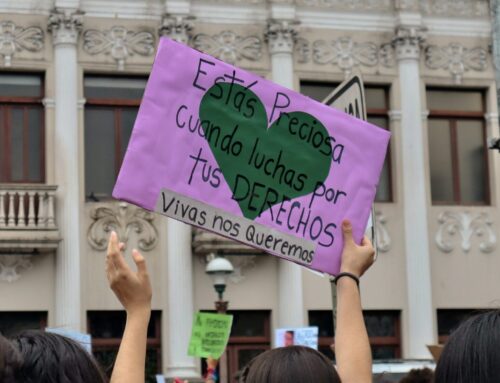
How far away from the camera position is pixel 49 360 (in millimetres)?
3139

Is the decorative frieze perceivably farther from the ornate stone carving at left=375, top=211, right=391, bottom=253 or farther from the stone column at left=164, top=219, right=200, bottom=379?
the stone column at left=164, top=219, right=200, bottom=379

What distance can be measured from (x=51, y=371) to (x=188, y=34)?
20425 mm

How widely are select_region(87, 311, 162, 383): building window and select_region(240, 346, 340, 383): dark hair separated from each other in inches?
737

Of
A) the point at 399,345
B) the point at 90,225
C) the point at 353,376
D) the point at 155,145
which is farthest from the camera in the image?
the point at 399,345

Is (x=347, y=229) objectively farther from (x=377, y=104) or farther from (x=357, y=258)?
(x=377, y=104)

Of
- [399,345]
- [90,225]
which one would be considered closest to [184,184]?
[90,225]

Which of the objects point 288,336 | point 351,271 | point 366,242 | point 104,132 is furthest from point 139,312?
point 104,132

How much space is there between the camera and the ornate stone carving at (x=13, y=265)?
21922 mm

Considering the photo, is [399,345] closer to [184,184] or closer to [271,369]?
[184,184]

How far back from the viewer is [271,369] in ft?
11.8

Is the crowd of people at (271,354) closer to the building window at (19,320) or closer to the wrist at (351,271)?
the wrist at (351,271)

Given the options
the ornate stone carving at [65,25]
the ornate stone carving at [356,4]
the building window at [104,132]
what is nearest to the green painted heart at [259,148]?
the building window at [104,132]

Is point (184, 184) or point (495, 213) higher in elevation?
point (495, 213)

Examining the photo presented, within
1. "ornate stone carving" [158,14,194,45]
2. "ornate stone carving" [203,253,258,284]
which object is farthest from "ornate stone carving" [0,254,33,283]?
"ornate stone carving" [158,14,194,45]
